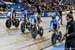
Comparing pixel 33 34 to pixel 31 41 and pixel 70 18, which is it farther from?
pixel 70 18

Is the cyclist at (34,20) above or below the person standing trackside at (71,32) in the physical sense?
below

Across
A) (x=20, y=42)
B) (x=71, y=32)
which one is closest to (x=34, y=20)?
(x=20, y=42)

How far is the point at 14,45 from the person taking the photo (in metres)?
13.1

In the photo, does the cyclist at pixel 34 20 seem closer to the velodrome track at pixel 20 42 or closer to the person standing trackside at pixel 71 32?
the velodrome track at pixel 20 42

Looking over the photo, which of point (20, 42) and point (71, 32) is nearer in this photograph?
point (71, 32)

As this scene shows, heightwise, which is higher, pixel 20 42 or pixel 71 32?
pixel 71 32

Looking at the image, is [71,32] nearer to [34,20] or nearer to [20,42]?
[20,42]

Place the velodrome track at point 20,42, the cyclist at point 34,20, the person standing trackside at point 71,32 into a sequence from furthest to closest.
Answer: the cyclist at point 34,20
the velodrome track at point 20,42
the person standing trackside at point 71,32

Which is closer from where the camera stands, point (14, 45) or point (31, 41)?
point (14, 45)

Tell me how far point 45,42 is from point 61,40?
1.01m

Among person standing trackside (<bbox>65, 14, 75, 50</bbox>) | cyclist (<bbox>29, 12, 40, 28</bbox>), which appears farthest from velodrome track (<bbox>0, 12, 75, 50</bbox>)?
person standing trackside (<bbox>65, 14, 75, 50</bbox>)

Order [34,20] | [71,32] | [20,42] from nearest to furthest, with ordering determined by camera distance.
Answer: [71,32]
[20,42]
[34,20]

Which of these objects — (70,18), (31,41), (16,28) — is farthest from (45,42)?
(70,18)

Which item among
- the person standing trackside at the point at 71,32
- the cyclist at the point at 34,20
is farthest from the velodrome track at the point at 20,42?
the person standing trackside at the point at 71,32
